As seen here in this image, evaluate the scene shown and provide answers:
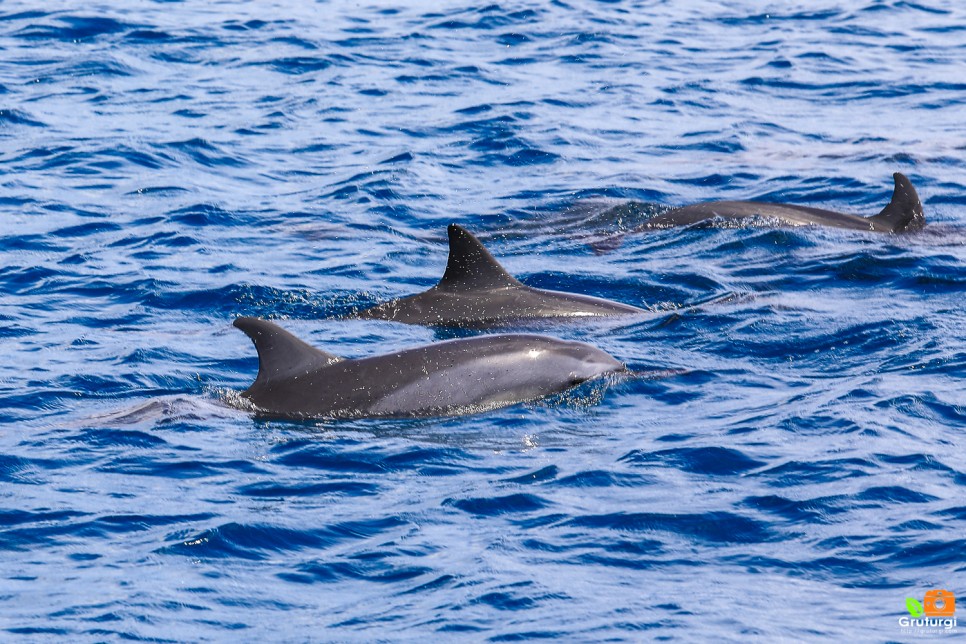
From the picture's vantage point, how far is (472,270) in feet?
53.4

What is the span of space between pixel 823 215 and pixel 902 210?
1.00m

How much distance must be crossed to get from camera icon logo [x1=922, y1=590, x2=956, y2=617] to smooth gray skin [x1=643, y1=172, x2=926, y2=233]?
10728 mm

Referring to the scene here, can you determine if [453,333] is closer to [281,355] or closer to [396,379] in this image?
[396,379]

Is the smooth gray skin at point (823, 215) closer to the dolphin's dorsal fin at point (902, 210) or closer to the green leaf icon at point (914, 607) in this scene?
the dolphin's dorsal fin at point (902, 210)

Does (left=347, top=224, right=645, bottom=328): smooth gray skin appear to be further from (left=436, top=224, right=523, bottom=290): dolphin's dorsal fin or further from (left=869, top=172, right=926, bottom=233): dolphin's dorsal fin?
(left=869, top=172, right=926, bottom=233): dolphin's dorsal fin

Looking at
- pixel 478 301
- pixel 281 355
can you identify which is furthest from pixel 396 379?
pixel 478 301

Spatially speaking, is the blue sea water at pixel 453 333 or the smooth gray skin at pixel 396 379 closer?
the blue sea water at pixel 453 333

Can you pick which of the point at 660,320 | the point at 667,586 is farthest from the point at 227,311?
the point at 667,586

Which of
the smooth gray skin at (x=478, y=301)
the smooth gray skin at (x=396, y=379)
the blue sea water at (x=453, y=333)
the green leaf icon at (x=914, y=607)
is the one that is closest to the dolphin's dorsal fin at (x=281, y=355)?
the smooth gray skin at (x=396, y=379)

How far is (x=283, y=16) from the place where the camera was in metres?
36.1

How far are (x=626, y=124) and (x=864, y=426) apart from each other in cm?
1549

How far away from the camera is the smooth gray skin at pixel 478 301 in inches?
631

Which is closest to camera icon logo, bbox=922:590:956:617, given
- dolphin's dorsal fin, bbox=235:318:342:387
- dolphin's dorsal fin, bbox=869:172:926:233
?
dolphin's dorsal fin, bbox=235:318:342:387

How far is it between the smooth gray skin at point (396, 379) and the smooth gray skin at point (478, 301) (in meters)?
2.36
